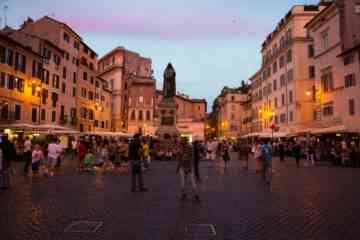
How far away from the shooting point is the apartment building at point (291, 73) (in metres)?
48.9

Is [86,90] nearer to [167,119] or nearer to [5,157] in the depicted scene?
[167,119]

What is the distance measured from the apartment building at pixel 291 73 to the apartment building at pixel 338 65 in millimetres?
4942

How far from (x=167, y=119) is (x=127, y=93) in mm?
48318

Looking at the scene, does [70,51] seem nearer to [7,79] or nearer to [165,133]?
[7,79]

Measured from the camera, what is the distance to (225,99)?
104m

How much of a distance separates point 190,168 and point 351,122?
29417mm

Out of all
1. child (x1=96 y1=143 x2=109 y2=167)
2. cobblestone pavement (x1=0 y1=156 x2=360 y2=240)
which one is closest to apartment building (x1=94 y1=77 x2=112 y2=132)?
child (x1=96 y1=143 x2=109 y2=167)

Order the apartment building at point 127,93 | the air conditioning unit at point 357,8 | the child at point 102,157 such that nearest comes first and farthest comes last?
1. the child at point 102,157
2. the air conditioning unit at point 357,8
3. the apartment building at point 127,93

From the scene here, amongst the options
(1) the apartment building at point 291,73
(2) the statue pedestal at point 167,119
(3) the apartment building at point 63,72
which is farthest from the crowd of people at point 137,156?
(3) the apartment building at point 63,72

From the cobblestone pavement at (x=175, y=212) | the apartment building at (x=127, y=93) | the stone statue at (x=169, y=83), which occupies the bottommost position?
the cobblestone pavement at (x=175, y=212)

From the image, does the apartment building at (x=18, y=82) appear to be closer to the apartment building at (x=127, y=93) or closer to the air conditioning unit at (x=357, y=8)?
the apartment building at (x=127, y=93)

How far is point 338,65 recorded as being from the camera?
36875 mm

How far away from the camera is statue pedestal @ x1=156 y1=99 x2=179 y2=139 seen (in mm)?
30489

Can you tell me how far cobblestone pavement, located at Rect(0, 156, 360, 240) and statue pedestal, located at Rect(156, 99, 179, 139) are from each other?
17547mm
